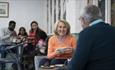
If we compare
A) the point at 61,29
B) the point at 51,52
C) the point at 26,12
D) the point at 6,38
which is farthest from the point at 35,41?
the point at 26,12

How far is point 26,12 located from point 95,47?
842cm

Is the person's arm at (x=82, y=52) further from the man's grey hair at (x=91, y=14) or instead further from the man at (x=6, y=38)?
the man at (x=6, y=38)

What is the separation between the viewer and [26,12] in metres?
10.7

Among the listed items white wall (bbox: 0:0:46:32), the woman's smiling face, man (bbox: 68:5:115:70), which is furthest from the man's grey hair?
white wall (bbox: 0:0:46:32)

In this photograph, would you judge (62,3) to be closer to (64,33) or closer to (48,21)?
(48,21)

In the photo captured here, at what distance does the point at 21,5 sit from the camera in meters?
10.7

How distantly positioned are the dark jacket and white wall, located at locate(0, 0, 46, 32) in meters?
8.18

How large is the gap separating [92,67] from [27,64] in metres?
4.79

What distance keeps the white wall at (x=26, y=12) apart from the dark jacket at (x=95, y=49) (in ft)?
26.8

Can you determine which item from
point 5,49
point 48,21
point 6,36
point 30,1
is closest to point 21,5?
point 30,1

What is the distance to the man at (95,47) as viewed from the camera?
2.44m

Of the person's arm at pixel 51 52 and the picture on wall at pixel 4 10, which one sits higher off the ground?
the picture on wall at pixel 4 10

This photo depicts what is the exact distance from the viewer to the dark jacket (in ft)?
8.02

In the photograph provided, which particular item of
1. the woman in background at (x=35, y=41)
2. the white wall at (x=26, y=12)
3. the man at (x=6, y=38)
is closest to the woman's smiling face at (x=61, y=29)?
the woman in background at (x=35, y=41)
